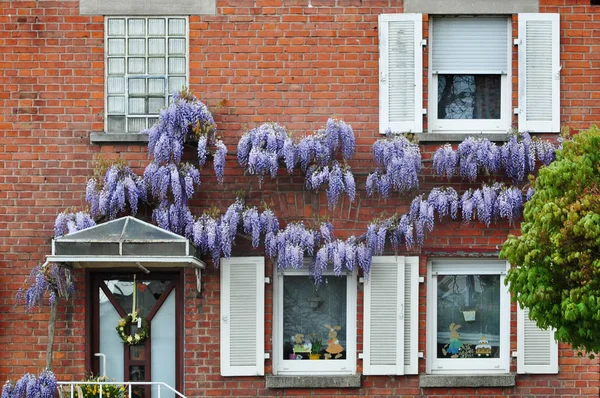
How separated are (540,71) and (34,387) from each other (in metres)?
6.24

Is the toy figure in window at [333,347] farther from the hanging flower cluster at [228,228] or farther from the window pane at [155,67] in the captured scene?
the window pane at [155,67]

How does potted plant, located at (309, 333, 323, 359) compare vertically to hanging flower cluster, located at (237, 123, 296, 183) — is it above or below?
below

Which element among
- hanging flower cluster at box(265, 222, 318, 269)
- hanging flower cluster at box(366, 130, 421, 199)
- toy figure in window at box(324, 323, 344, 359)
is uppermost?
hanging flower cluster at box(366, 130, 421, 199)

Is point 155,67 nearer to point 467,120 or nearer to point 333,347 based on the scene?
point 467,120

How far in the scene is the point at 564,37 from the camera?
448 inches

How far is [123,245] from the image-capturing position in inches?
408

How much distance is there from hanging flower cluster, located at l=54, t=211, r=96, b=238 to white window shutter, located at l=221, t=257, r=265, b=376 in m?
1.48

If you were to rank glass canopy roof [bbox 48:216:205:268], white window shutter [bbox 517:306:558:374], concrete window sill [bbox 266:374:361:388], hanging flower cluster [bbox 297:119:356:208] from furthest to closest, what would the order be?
white window shutter [bbox 517:306:558:374] < concrete window sill [bbox 266:374:361:388] < hanging flower cluster [bbox 297:119:356:208] < glass canopy roof [bbox 48:216:205:268]

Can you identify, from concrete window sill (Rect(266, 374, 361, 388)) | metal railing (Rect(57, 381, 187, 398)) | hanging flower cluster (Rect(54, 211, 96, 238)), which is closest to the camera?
metal railing (Rect(57, 381, 187, 398))

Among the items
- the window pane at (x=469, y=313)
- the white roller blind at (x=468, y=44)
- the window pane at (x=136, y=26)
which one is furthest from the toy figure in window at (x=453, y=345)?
the window pane at (x=136, y=26)

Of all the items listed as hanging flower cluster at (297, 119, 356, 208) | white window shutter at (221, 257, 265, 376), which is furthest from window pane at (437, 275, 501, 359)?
white window shutter at (221, 257, 265, 376)

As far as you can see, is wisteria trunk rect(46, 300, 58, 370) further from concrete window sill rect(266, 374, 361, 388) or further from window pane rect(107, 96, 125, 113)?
concrete window sill rect(266, 374, 361, 388)

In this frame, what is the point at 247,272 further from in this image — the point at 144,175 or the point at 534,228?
the point at 534,228

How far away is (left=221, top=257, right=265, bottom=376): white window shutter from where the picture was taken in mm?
11188
